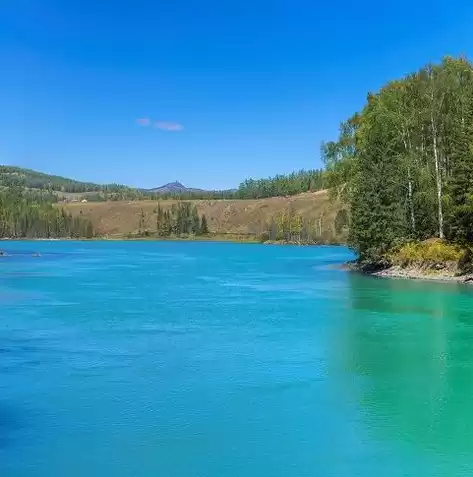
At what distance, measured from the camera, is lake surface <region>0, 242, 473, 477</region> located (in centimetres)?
1288

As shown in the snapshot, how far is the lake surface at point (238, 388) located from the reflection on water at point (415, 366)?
0.18 feet

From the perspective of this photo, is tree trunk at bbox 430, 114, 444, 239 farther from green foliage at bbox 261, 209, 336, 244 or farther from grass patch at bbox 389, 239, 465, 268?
green foliage at bbox 261, 209, 336, 244

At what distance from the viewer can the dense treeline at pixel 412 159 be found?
162 ft

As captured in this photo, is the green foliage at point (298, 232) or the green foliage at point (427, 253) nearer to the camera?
the green foliage at point (427, 253)

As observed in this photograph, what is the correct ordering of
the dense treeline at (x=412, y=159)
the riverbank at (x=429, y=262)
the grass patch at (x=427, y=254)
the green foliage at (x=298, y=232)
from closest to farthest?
the riverbank at (x=429, y=262) → the grass patch at (x=427, y=254) → the dense treeline at (x=412, y=159) → the green foliage at (x=298, y=232)

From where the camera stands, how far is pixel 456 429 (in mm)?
14578

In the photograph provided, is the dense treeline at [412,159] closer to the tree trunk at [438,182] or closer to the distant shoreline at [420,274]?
the tree trunk at [438,182]

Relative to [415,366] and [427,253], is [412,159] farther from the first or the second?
[415,366]

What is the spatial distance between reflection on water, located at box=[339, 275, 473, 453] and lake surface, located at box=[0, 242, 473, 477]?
0.18 ft

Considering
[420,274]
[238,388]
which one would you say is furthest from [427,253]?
[238,388]

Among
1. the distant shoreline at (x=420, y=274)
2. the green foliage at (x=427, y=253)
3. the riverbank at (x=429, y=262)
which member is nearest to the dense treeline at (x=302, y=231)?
the distant shoreline at (x=420, y=274)

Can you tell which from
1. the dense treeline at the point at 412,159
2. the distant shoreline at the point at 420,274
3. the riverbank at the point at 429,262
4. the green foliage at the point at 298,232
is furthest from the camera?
the green foliage at the point at 298,232

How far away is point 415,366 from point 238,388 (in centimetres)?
608

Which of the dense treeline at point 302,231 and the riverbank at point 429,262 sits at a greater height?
the dense treeline at point 302,231
